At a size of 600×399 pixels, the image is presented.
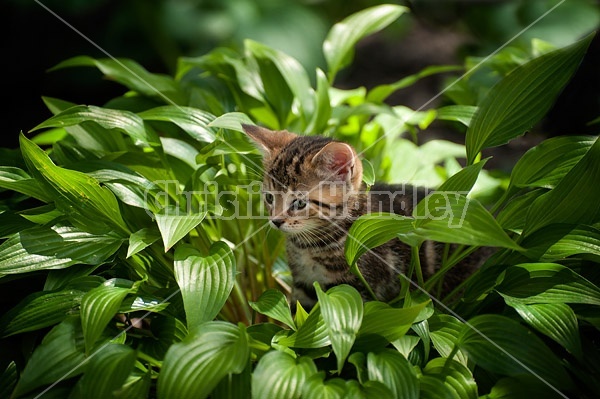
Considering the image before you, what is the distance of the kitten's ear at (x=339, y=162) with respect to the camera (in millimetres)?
1860

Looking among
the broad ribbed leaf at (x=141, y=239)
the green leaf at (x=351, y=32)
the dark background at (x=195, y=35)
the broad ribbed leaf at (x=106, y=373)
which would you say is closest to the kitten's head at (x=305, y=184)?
the broad ribbed leaf at (x=141, y=239)

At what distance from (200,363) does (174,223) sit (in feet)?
1.56

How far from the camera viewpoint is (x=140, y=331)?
1.78 m

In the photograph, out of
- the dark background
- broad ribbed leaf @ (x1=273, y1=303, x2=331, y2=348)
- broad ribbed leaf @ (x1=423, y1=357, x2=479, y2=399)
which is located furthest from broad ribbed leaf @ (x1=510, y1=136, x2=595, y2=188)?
the dark background

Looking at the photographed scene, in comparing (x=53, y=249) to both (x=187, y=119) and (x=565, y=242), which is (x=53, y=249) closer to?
(x=187, y=119)

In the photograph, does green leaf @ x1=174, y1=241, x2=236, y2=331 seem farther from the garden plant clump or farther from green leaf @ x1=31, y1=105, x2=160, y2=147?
green leaf @ x1=31, y1=105, x2=160, y2=147

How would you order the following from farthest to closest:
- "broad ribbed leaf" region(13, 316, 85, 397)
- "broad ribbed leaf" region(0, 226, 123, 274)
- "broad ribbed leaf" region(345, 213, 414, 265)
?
1. "broad ribbed leaf" region(0, 226, 123, 274)
2. "broad ribbed leaf" region(345, 213, 414, 265)
3. "broad ribbed leaf" region(13, 316, 85, 397)

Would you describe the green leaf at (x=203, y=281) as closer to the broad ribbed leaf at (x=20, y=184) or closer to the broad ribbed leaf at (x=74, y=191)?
the broad ribbed leaf at (x=74, y=191)

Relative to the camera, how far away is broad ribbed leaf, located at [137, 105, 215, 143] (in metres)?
2.12

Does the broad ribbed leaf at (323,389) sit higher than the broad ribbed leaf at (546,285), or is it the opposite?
the broad ribbed leaf at (546,285)

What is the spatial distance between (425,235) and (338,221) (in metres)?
0.56

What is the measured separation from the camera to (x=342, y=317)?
1.53 meters

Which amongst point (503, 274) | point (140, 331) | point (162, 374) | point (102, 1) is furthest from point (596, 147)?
point (102, 1)

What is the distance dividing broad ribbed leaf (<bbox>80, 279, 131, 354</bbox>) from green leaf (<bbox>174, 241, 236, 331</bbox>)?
169mm
